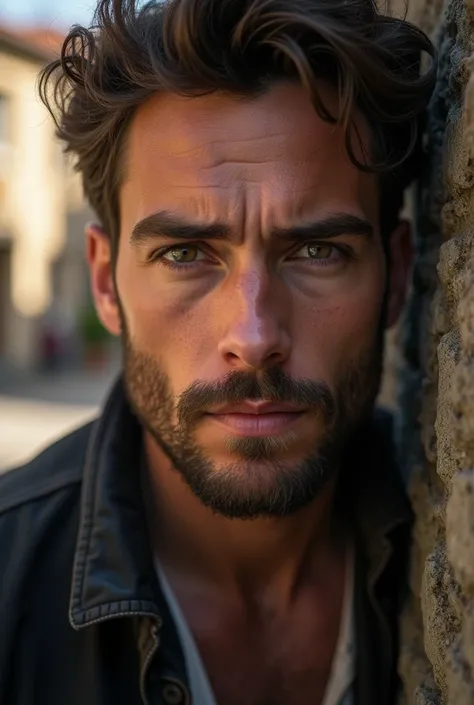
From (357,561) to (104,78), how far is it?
1.31 m

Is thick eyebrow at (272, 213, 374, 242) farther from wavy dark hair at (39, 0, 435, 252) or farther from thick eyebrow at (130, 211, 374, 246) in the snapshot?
wavy dark hair at (39, 0, 435, 252)

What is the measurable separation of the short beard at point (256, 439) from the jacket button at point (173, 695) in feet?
1.27

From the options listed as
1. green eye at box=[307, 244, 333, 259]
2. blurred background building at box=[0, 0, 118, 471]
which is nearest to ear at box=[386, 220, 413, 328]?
green eye at box=[307, 244, 333, 259]

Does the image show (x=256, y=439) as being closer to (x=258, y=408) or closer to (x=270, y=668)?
(x=258, y=408)

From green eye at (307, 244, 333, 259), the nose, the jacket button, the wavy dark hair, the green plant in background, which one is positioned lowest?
the jacket button

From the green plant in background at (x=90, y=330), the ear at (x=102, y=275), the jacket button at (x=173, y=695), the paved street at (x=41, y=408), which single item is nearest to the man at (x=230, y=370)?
the jacket button at (x=173, y=695)

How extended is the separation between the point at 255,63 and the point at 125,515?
1.06 m

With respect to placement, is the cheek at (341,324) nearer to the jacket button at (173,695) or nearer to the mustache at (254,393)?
the mustache at (254,393)

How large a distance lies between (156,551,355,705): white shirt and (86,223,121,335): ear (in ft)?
2.24

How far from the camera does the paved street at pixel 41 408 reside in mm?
9754

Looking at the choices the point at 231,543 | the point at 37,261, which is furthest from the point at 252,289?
the point at 37,261

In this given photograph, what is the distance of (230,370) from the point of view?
76.5 inches

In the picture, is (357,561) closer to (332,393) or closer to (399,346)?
(332,393)

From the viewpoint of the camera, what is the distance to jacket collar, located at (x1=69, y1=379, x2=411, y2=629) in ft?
6.48
